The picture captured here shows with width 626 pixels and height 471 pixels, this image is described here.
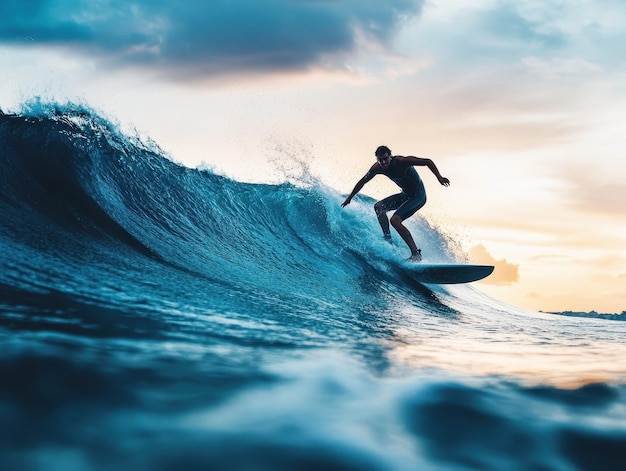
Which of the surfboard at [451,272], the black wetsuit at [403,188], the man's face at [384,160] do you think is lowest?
the surfboard at [451,272]

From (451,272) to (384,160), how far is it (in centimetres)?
190

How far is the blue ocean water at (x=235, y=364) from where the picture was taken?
207cm

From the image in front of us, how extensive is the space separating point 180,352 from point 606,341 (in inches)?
181

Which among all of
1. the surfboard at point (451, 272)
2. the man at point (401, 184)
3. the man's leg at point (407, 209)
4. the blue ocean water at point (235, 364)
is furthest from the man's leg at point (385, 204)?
the blue ocean water at point (235, 364)

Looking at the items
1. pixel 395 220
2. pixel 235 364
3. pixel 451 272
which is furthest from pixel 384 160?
pixel 235 364

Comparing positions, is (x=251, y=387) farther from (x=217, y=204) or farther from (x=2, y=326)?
(x=217, y=204)

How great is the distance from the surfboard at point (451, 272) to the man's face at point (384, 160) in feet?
5.48

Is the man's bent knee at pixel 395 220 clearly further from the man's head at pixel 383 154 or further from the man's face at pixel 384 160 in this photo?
the man's head at pixel 383 154

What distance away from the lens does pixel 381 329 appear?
187 inches

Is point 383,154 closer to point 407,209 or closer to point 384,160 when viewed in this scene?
point 384,160

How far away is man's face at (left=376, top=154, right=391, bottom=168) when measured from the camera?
24.5 feet

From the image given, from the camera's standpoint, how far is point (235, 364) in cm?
283

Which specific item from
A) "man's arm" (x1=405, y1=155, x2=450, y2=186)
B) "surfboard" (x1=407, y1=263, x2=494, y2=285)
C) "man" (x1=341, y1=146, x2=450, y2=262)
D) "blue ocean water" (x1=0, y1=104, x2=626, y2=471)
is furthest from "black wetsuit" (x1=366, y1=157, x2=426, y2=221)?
"blue ocean water" (x1=0, y1=104, x2=626, y2=471)

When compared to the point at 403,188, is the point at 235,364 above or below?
below
